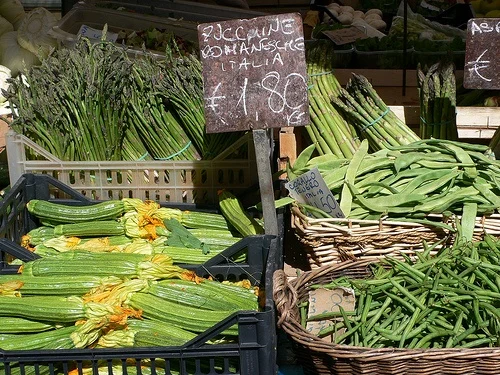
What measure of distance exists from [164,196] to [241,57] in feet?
3.45

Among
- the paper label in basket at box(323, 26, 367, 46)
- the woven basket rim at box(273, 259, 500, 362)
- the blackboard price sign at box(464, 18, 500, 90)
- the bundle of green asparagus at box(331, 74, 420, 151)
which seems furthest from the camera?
the paper label in basket at box(323, 26, 367, 46)

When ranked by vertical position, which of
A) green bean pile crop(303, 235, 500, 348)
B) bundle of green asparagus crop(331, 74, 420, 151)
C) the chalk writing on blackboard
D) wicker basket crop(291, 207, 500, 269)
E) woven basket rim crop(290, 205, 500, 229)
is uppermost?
the chalk writing on blackboard

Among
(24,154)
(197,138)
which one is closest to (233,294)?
(197,138)

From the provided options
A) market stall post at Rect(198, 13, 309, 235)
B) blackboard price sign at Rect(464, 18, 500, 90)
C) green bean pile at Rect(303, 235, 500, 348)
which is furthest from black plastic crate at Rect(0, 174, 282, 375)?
blackboard price sign at Rect(464, 18, 500, 90)

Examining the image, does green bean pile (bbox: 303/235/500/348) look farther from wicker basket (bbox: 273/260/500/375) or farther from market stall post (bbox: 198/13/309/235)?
market stall post (bbox: 198/13/309/235)

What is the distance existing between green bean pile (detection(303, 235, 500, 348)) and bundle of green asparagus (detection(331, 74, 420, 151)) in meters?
0.91

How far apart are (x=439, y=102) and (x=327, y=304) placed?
146cm

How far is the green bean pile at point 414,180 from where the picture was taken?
9.97 feet

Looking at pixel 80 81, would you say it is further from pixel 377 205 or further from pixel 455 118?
pixel 455 118

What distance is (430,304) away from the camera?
2.56 meters

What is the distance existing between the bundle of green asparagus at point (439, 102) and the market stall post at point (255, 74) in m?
1.18

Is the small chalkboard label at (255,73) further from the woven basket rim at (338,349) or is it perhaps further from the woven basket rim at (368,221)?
the woven basket rim at (338,349)

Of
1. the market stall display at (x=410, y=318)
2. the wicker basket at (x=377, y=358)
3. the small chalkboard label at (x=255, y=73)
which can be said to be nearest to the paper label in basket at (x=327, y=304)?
the market stall display at (x=410, y=318)

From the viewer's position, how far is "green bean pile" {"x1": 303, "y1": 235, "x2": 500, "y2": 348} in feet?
8.04
